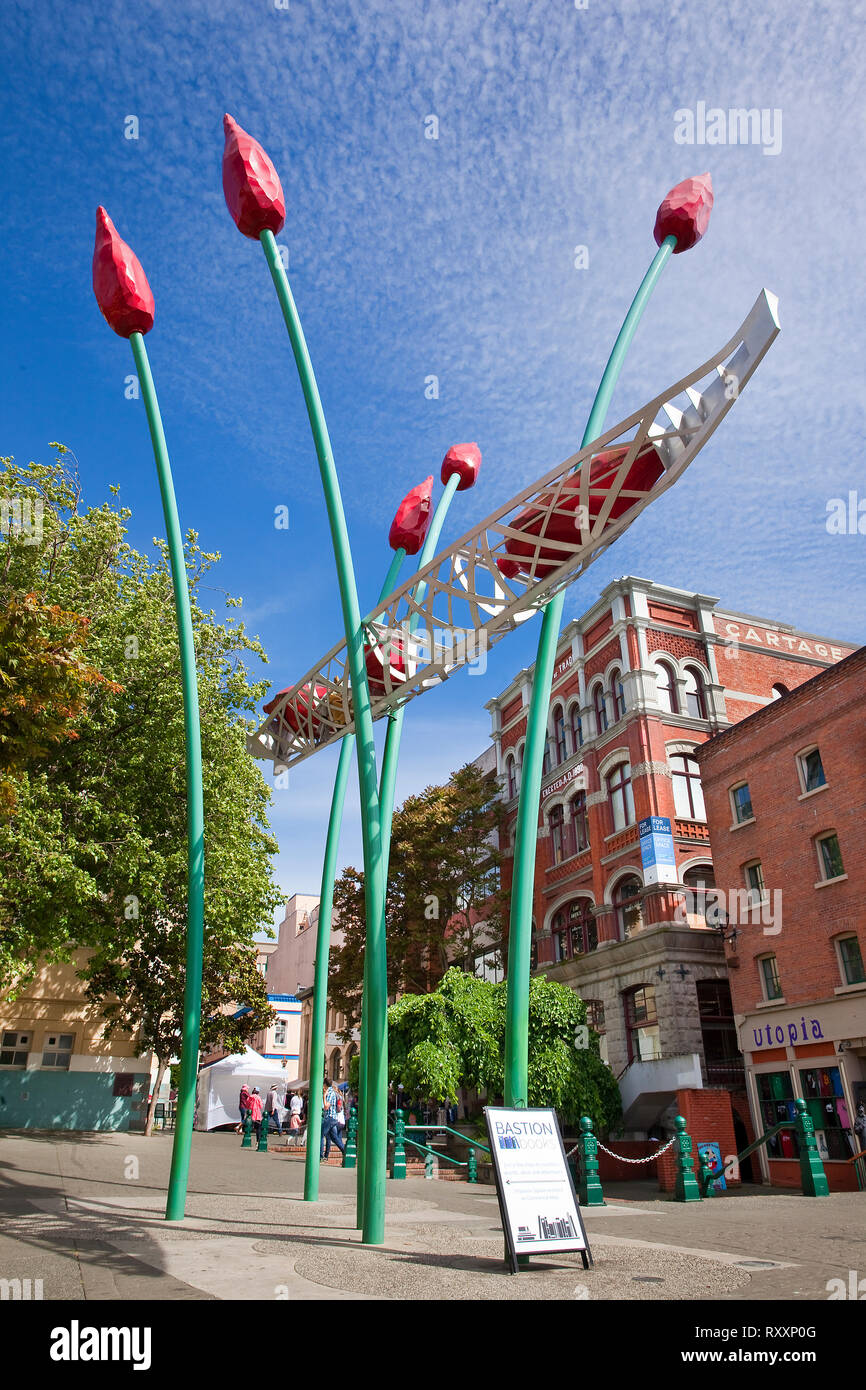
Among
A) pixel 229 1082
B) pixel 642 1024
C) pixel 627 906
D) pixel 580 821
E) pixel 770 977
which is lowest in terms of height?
pixel 229 1082

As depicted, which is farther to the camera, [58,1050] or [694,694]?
[694,694]

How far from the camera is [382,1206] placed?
7406 millimetres

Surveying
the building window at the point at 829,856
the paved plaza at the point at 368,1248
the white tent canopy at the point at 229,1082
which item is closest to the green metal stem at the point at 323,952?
the paved plaza at the point at 368,1248

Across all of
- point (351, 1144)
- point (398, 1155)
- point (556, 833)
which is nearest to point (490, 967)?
point (556, 833)

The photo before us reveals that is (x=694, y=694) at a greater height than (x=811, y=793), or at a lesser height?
greater

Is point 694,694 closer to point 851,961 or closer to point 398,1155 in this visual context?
point 851,961

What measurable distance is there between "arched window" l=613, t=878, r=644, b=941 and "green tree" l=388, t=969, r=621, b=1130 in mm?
4616

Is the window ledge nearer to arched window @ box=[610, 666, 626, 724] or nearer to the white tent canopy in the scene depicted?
arched window @ box=[610, 666, 626, 724]

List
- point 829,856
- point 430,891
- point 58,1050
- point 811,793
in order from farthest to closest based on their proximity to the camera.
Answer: point 430,891 < point 58,1050 < point 811,793 < point 829,856

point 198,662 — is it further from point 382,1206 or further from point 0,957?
point 382,1206

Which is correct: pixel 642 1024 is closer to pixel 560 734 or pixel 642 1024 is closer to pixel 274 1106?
pixel 560 734

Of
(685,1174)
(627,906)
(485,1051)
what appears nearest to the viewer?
(685,1174)

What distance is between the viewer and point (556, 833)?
33.2 metres

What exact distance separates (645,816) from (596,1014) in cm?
637
